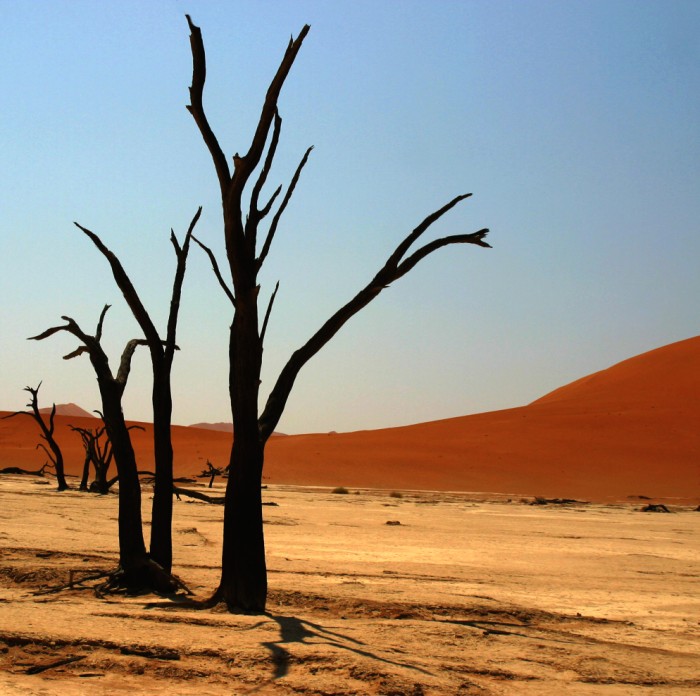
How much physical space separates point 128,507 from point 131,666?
2901 mm

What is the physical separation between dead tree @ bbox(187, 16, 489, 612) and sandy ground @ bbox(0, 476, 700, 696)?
1.43 ft

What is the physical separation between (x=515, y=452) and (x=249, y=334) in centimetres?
3693

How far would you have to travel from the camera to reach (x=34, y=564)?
27.2 feet

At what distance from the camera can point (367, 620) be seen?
630 centimetres

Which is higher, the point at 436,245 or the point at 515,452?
the point at 436,245

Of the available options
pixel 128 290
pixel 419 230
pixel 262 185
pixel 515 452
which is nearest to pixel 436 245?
pixel 419 230

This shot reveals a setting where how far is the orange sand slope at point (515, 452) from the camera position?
33594mm

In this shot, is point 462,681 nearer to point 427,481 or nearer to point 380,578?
point 380,578

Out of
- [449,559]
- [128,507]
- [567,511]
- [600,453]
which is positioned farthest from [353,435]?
[128,507]

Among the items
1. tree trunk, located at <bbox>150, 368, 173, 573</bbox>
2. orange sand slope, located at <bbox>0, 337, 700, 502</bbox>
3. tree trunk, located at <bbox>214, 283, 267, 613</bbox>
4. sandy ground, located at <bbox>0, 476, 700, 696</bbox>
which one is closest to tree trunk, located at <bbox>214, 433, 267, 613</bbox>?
tree trunk, located at <bbox>214, 283, 267, 613</bbox>

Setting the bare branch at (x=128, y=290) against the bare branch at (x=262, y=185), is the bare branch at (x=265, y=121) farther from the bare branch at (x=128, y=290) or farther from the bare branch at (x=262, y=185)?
the bare branch at (x=128, y=290)

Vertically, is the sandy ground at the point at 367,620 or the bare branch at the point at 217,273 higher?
the bare branch at the point at 217,273

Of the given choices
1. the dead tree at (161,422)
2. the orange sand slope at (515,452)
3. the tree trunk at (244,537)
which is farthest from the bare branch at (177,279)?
the orange sand slope at (515,452)

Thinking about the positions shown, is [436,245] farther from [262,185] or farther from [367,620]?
[367,620]
